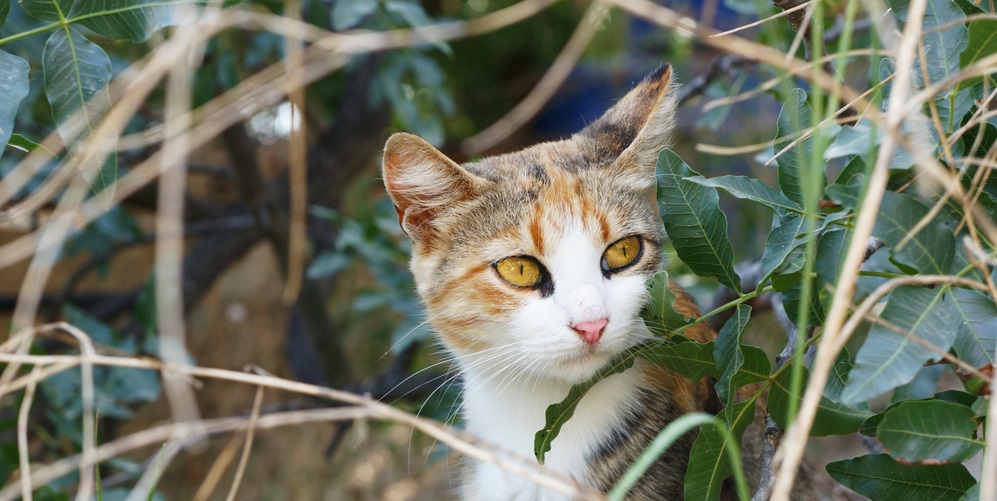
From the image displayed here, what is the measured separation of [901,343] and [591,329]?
0.73 metres

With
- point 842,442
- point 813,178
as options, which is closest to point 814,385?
point 813,178

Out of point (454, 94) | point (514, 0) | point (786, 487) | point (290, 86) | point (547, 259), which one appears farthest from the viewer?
point (454, 94)

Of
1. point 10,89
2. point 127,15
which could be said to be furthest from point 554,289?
point 10,89

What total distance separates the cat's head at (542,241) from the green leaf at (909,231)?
71 cm

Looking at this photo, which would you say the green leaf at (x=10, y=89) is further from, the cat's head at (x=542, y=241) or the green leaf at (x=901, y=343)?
the green leaf at (x=901, y=343)

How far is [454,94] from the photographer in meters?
6.48

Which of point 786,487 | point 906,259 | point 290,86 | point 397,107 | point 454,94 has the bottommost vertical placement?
point 786,487

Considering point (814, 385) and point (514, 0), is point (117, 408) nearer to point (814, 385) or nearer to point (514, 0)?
point (814, 385)

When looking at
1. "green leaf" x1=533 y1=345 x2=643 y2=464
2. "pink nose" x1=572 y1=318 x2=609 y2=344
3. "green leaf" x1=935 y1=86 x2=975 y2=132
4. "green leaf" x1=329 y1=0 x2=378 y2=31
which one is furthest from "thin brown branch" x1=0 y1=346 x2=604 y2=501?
"green leaf" x1=329 y1=0 x2=378 y2=31

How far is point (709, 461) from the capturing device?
154 cm

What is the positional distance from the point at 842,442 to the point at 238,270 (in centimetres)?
370

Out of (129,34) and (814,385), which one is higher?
(129,34)

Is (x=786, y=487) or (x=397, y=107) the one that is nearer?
(x=786, y=487)

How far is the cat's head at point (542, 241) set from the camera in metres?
1.92
